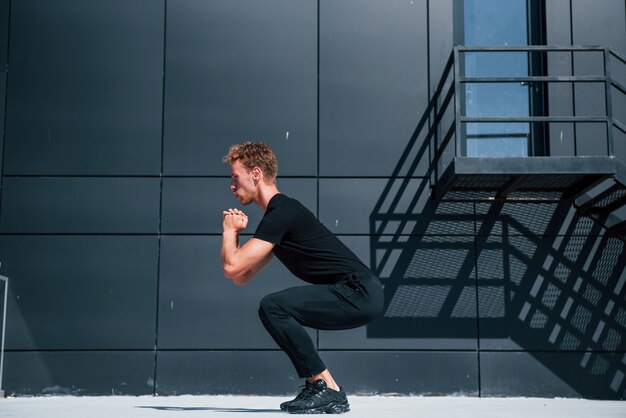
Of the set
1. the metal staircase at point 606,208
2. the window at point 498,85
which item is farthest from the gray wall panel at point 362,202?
the metal staircase at point 606,208

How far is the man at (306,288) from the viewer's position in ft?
15.1

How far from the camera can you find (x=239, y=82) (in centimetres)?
817

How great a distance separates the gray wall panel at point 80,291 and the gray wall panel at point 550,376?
3.25 metres

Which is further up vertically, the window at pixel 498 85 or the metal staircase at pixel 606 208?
the window at pixel 498 85

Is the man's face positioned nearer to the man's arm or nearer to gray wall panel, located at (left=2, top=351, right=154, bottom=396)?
the man's arm

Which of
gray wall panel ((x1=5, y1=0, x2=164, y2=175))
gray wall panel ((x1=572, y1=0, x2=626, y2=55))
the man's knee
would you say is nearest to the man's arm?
the man's knee

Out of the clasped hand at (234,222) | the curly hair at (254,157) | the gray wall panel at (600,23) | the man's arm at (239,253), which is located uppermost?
the gray wall panel at (600,23)

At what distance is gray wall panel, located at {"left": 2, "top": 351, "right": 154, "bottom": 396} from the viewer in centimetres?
768

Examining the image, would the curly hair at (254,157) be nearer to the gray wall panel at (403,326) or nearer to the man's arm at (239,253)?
the man's arm at (239,253)

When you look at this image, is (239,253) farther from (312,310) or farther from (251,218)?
(251,218)

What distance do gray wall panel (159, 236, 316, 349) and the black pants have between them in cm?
314

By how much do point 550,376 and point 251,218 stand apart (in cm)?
321

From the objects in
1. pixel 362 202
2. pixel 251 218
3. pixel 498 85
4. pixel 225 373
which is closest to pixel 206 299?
pixel 225 373

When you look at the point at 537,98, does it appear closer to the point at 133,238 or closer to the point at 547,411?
the point at 547,411
